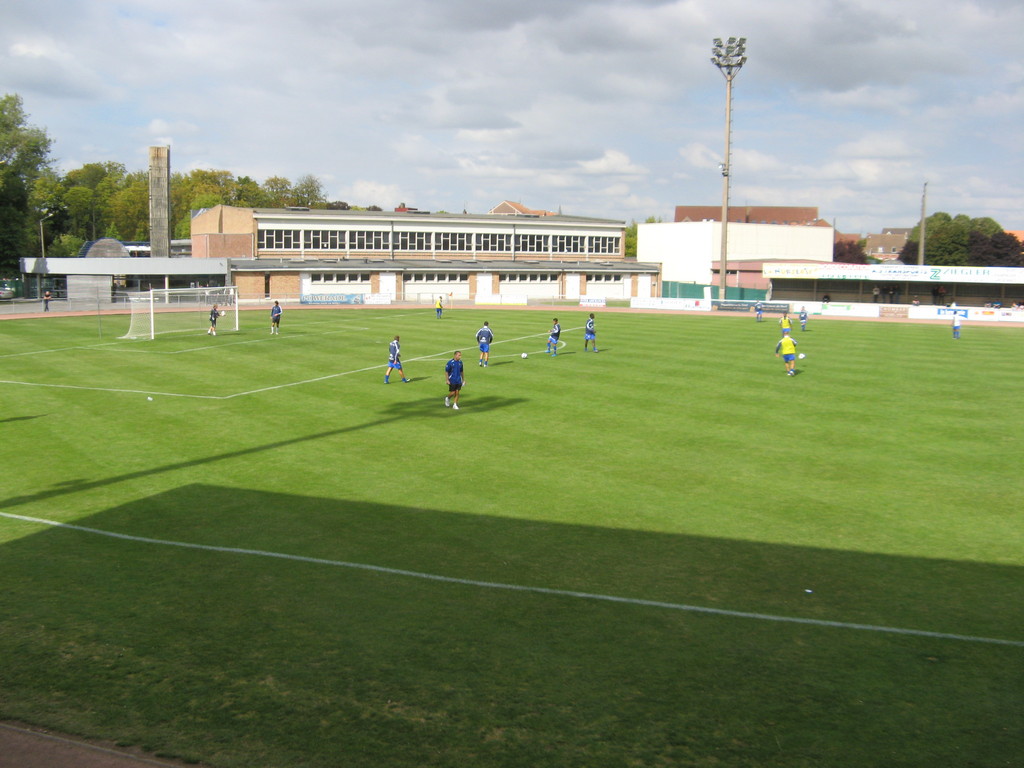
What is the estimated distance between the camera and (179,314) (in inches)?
1912

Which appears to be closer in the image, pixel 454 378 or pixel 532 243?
pixel 454 378

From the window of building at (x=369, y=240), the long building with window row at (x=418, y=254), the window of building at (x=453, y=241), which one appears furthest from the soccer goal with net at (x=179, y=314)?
the window of building at (x=453, y=241)

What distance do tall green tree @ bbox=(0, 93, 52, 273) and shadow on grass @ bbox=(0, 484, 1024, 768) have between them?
80.0 metres

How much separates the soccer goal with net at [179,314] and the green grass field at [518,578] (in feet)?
68.2

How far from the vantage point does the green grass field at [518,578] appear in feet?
22.9

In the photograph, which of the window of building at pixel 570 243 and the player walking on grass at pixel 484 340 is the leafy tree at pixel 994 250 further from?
the player walking on grass at pixel 484 340

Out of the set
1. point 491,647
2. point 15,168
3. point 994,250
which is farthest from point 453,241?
point 491,647

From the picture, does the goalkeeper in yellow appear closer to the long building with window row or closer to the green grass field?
the green grass field

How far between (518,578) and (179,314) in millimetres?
43561

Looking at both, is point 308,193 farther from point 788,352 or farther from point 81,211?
point 788,352

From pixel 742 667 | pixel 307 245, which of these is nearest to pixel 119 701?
pixel 742 667

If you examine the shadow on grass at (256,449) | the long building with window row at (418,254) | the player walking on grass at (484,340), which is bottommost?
the shadow on grass at (256,449)

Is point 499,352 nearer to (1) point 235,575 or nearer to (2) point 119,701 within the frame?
(1) point 235,575

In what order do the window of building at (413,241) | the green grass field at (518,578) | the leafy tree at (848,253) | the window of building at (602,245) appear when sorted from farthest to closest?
the leafy tree at (848,253)
the window of building at (602,245)
the window of building at (413,241)
the green grass field at (518,578)
